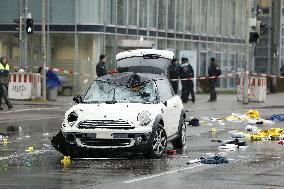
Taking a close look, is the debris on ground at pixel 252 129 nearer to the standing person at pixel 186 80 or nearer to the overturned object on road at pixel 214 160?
the overturned object on road at pixel 214 160

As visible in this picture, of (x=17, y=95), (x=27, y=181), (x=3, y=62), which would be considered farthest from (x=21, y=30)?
(x=27, y=181)

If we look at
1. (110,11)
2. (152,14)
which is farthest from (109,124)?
(152,14)

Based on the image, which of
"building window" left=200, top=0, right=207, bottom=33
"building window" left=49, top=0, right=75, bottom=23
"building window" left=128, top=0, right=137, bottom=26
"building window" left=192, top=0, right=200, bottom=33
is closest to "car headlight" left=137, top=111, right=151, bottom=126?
"building window" left=49, top=0, right=75, bottom=23

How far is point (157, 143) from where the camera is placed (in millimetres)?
16391

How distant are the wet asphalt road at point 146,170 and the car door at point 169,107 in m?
0.50

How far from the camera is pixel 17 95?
38281 mm

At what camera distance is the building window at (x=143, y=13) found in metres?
50.2

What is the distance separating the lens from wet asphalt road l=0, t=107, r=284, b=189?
1271 centimetres

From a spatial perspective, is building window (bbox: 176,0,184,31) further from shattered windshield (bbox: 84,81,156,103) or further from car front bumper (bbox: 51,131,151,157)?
car front bumper (bbox: 51,131,151,157)

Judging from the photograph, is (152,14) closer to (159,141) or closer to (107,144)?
(159,141)

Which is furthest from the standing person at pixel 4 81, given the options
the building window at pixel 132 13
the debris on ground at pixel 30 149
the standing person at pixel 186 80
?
the building window at pixel 132 13

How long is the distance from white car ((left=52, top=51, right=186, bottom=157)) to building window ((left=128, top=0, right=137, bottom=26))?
31756mm

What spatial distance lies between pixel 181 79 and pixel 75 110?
78.3ft

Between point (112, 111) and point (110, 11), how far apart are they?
103ft
